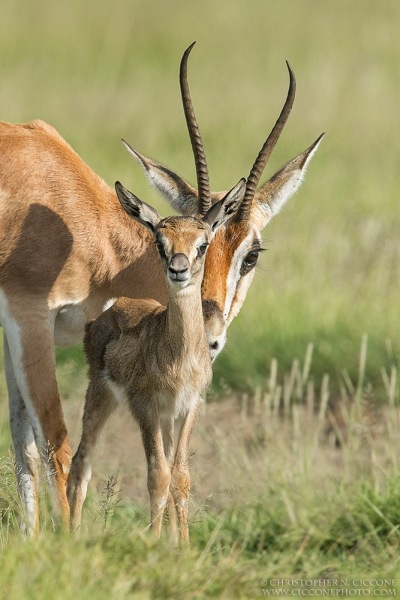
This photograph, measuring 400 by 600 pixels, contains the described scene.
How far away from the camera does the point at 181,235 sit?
18.1ft

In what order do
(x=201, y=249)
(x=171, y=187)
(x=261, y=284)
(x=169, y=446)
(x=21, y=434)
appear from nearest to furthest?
(x=201, y=249)
(x=169, y=446)
(x=21, y=434)
(x=171, y=187)
(x=261, y=284)

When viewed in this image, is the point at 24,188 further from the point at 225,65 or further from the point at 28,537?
the point at 225,65

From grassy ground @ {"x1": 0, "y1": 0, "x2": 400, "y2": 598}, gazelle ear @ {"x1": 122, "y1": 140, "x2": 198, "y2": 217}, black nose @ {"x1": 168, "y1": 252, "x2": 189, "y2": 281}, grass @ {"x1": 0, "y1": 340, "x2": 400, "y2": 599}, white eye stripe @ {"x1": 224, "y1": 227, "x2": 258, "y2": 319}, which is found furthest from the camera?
gazelle ear @ {"x1": 122, "y1": 140, "x2": 198, "y2": 217}

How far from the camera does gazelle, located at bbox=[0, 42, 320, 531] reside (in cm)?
650

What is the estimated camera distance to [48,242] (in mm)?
6766

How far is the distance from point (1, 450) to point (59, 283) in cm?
121

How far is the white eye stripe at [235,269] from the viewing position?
21.2 ft

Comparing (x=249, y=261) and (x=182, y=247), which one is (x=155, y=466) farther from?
(x=249, y=261)

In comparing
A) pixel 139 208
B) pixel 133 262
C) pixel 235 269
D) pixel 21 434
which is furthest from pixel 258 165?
pixel 21 434

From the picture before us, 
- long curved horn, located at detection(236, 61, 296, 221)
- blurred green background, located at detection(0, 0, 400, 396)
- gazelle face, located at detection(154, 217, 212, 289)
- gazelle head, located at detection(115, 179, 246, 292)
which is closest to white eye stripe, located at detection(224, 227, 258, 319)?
long curved horn, located at detection(236, 61, 296, 221)

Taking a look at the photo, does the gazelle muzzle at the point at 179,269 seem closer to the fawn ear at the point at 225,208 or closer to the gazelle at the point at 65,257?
the fawn ear at the point at 225,208

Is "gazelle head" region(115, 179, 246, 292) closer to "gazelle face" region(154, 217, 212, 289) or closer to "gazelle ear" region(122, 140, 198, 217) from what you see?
"gazelle face" region(154, 217, 212, 289)

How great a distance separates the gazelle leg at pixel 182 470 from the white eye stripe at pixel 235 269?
749 millimetres

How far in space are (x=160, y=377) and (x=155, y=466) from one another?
42 cm
